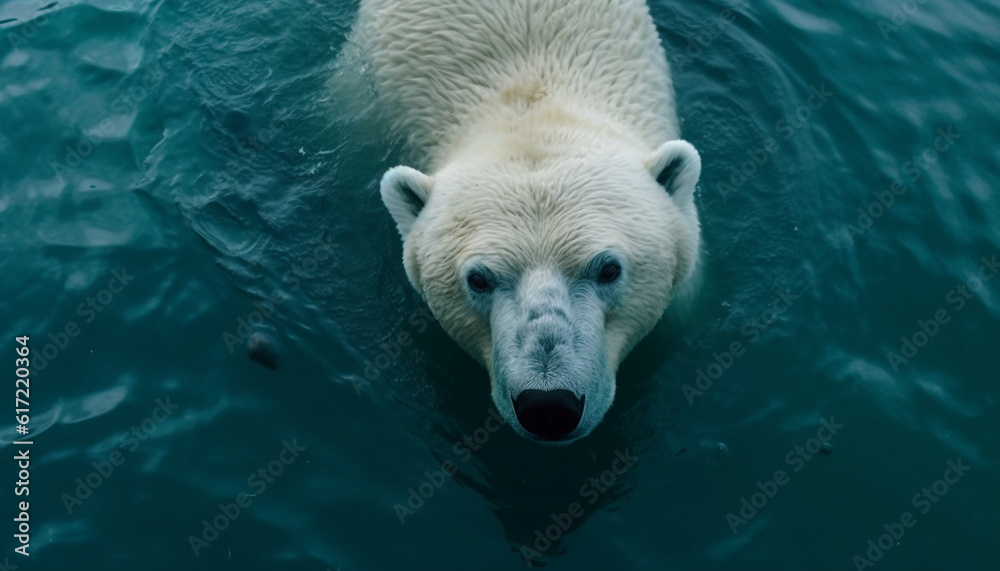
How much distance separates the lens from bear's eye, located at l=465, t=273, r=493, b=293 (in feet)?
17.3

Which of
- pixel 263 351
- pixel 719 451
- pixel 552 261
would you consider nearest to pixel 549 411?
pixel 552 261

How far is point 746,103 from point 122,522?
577 centimetres

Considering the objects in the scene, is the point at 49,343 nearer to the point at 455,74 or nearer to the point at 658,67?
the point at 455,74

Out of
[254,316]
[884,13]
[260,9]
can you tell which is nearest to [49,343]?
[254,316]

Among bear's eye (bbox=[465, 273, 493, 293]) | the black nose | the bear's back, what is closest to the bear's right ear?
bear's eye (bbox=[465, 273, 493, 293])

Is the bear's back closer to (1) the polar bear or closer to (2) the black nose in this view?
(1) the polar bear

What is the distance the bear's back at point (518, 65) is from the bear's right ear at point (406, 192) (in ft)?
2.73

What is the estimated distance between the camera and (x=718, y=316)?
668cm

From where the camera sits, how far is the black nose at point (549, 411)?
15.4 ft

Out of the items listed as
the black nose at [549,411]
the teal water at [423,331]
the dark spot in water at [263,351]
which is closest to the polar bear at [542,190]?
the black nose at [549,411]

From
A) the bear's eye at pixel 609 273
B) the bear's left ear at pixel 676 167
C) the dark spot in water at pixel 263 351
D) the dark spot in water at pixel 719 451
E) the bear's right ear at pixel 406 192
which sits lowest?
the dark spot in water at pixel 263 351

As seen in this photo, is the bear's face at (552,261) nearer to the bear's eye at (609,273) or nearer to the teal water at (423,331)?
the bear's eye at (609,273)

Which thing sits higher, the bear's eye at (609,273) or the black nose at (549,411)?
the bear's eye at (609,273)

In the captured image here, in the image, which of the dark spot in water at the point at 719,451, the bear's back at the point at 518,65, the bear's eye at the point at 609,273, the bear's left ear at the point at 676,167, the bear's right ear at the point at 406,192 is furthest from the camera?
the bear's back at the point at 518,65
